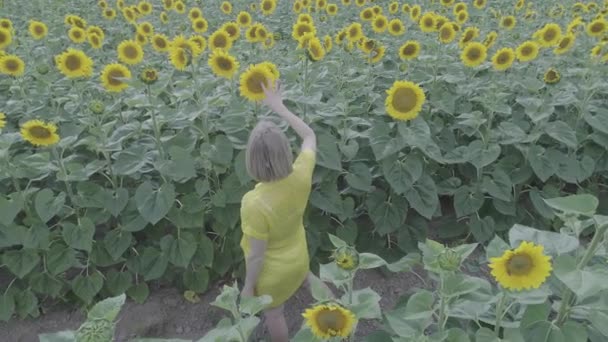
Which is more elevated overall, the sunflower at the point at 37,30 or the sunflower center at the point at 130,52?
the sunflower center at the point at 130,52

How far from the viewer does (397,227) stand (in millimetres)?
3037

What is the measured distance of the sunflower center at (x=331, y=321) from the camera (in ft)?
4.73

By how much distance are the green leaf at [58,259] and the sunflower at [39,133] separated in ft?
1.98

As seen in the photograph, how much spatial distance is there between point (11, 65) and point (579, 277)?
10.6ft

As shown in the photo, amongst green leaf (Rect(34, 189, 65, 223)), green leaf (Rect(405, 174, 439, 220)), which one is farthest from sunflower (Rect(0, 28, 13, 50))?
green leaf (Rect(405, 174, 439, 220))

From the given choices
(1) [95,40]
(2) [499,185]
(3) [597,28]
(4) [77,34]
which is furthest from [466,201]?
(4) [77,34]

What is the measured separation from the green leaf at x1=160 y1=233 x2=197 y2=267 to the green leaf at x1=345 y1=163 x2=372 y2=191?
2.95 feet

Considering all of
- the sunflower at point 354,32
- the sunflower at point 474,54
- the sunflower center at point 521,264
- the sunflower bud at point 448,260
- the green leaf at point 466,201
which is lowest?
the green leaf at point 466,201

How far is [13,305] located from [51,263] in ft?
1.07

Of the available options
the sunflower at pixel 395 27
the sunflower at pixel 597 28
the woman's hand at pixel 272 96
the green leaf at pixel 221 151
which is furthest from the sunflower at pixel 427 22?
the green leaf at pixel 221 151

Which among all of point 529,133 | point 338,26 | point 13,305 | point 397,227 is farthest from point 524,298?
point 338,26

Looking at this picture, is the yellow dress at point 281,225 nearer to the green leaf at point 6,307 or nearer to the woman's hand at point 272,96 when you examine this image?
the woman's hand at point 272,96

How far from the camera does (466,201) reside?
3154 mm

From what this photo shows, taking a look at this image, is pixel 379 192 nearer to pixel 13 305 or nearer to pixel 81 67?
pixel 81 67
